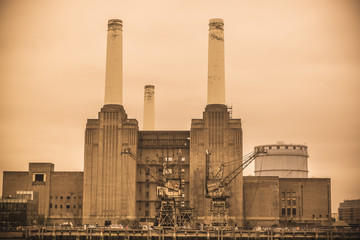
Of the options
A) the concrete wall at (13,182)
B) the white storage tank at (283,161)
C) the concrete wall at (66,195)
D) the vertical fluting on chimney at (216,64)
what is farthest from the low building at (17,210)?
the white storage tank at (283,161)

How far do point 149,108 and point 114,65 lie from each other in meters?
31.0

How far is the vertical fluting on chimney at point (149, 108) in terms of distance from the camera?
178m

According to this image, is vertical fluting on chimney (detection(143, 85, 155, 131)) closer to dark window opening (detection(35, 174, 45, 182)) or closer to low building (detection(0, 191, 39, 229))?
dark window opening (detection(35, 174, 45, 182))

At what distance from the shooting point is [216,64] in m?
149

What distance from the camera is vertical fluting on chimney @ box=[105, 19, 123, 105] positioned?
151250 mm

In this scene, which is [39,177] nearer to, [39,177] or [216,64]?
[39,177]

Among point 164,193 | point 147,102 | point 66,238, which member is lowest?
point 66,238

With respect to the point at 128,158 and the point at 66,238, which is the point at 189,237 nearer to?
the point at 66,238

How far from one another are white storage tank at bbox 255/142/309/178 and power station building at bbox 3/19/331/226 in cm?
3455

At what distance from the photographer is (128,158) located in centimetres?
14888

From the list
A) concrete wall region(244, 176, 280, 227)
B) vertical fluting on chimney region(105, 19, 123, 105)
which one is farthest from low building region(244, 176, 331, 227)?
vertical fluting on chimney region(105, 19, 123, 105)

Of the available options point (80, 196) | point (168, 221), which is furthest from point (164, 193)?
point (80, 196)

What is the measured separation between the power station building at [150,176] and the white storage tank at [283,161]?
113 ft

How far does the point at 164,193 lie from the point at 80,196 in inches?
1323
